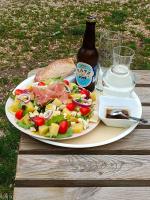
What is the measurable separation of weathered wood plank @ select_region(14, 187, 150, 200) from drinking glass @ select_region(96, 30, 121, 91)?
695 millimetres

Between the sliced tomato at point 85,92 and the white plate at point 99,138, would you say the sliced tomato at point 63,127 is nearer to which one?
the white plate at point 99,138

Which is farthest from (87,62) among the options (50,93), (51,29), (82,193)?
(51,29)

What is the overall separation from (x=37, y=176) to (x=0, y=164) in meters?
1.44

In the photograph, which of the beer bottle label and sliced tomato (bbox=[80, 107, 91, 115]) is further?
the beer bottle label

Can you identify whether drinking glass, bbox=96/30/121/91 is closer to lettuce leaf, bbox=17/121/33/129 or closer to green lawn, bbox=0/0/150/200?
lettuce leaf, bbox=17/121/33/129

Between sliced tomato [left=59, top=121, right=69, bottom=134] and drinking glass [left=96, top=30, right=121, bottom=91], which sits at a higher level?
drinking glass [left=96, top=30, right=121, bottom=91]

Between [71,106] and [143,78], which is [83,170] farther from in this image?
[143,78]

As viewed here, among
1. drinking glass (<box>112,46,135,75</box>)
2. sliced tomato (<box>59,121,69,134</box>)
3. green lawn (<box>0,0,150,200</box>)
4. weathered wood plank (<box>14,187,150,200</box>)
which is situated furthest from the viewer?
green lawn (<box>0,0,150,200</box>)

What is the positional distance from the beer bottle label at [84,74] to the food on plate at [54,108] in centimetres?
5

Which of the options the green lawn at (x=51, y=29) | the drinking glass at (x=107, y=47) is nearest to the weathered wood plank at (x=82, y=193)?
the drinking glass at (x=107, y=47)

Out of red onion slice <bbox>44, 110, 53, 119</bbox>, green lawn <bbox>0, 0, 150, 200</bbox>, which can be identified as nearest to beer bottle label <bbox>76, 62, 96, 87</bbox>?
red onion slice <bbox>44, 110, 53, 119</bbox>

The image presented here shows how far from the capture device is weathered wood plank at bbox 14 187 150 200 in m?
1.61

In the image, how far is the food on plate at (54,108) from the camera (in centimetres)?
185

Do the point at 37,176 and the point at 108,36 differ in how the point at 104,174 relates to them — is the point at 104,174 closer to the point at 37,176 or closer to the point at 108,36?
the point at 37,176
